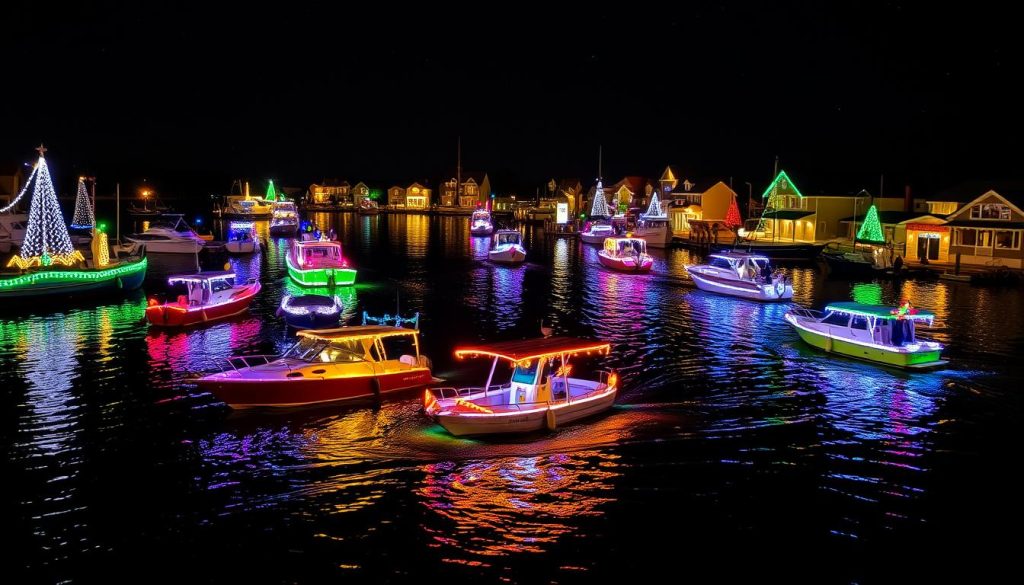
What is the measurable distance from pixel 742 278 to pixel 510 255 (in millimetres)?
24207

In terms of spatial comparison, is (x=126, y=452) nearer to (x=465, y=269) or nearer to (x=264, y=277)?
(x=264, y=277)

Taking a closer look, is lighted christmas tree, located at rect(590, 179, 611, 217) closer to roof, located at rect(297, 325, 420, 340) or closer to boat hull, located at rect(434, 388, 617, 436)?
roof, located at rect(297, 325, 420, 340)

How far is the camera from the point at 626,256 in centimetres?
6669

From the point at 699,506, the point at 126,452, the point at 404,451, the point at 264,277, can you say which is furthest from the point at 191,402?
the point at 264,277

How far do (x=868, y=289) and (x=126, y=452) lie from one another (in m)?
47.8

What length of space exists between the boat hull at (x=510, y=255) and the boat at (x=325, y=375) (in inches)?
1705

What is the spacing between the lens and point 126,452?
21.4 m

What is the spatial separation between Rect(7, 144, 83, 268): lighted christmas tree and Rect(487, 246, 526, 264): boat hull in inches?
1307

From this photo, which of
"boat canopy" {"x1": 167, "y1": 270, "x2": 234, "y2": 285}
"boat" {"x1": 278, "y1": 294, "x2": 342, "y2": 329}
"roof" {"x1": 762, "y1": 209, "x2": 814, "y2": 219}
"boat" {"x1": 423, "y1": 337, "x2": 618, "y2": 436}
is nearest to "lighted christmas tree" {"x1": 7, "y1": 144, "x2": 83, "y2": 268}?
"boat canopy" {"x1": 167, "y1": 270, "x2": 234, "y2": 285}

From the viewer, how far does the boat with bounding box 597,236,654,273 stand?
212 ft

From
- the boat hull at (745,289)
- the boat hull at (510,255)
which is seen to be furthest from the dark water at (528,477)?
the boat hull at (510,255)

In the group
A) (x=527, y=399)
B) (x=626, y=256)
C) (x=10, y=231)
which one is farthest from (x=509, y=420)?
(x=10, y=231)

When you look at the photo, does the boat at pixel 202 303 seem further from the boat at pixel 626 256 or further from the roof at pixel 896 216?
the roof at pixel 896 216

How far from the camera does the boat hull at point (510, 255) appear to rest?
7073 centimetres
